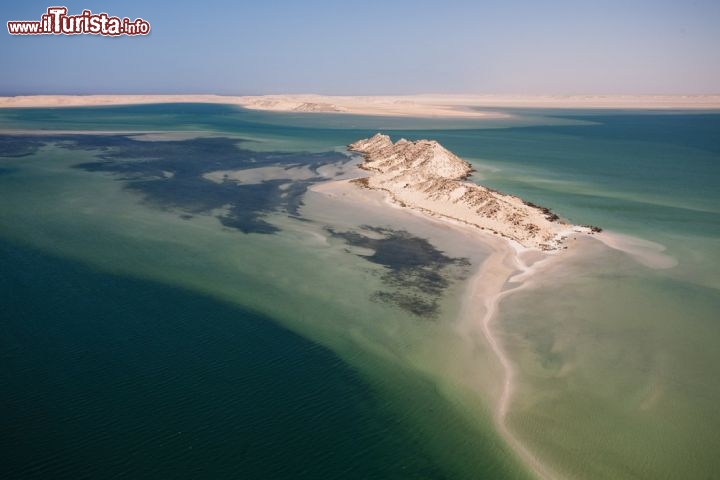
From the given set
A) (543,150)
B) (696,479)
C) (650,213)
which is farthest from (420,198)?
(543,150)

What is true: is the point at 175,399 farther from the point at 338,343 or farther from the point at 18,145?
the point at 18,145

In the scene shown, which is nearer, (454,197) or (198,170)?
(454,197)

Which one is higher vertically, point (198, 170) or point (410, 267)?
point (198, 170)

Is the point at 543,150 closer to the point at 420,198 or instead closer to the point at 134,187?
the point at 420,198

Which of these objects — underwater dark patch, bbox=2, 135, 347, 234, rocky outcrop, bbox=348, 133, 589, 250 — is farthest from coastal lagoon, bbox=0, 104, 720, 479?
rocky outcrop, bbox=348, 133, 589, 250

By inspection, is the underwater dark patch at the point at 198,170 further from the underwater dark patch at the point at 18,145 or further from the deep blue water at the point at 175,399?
the deep blue water at the point at 175,399

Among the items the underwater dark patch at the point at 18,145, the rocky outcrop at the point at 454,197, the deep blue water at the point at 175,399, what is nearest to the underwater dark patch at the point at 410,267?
the deep blue water at the point at 175,399

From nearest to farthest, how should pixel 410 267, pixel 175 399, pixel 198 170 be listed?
pixel 175 399
pixel 410 267
pixel 198 170

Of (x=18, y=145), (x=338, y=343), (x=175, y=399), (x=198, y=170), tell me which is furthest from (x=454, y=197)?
(x=18, y=145)
